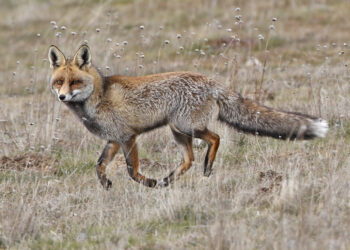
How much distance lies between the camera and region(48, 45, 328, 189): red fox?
25.0 ft

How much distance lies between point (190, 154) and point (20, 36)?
54.6ft

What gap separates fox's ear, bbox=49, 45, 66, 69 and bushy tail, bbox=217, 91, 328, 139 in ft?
6.49

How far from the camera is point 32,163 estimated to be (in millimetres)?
8727

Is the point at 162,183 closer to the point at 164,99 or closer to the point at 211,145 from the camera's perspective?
the point at 211,145

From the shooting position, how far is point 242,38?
19.3 metres

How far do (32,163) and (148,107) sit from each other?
6.63ft

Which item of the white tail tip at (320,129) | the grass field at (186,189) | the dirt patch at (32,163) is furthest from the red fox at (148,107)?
the dirt patch at (32,163)

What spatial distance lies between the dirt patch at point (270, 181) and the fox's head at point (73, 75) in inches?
91.7

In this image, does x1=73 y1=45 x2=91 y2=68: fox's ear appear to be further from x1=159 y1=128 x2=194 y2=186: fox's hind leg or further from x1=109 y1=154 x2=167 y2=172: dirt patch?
x1=109 y1=154 x2=167 y2=172: dirt patch

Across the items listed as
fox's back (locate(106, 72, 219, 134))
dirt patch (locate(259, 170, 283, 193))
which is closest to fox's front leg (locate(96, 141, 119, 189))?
fox's back (locate(106, 72, 219, 134))

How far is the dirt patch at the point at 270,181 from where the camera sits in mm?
6488

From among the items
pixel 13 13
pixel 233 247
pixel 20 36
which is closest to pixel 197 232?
pixel 233 247

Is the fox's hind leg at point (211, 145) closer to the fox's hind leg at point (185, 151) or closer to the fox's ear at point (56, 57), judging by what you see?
the fox's hind leg at point (185, 151)

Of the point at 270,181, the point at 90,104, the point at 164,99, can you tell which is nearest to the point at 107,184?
the point at 90,104
